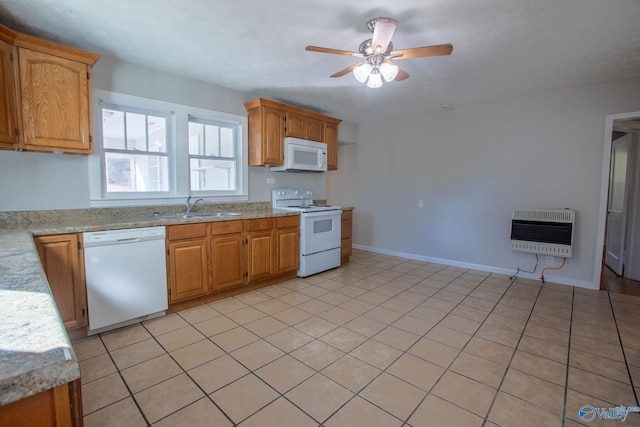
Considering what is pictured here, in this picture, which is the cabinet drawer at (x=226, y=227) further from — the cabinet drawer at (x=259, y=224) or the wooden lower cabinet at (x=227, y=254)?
the cabinet drawer at (x=259, y=224)

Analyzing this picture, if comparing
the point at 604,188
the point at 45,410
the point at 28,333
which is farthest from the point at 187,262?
the point at 604,188

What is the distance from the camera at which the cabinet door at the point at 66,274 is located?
7.14ft

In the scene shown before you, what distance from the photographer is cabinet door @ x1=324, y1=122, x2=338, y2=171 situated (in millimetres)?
4699

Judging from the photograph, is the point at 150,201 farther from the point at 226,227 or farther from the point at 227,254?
the point at 227,254

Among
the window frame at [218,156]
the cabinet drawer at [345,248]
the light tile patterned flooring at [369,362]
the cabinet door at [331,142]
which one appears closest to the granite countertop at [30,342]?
the light tile patterned flooring at [369,362]

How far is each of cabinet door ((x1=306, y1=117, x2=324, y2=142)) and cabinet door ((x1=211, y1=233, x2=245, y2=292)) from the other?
1888 millimetres

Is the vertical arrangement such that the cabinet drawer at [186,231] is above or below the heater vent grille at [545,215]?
below

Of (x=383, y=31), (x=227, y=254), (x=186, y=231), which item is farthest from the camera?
(x=227, y=254)

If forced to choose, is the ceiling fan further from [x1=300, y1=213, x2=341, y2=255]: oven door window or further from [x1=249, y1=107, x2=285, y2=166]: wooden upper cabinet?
[x1=300, y1=213, x2=341, y2=255]: oven door window

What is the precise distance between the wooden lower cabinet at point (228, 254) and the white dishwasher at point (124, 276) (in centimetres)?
12

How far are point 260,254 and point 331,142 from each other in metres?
2.22

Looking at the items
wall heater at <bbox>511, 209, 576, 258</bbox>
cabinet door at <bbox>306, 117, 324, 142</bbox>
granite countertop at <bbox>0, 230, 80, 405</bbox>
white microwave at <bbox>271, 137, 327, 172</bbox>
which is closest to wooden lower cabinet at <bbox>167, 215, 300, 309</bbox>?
white microwave at <bbox>271, 137, 327, 172</bbox>

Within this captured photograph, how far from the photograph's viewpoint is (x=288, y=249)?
3834 millimetres

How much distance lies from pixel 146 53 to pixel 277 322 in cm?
271
